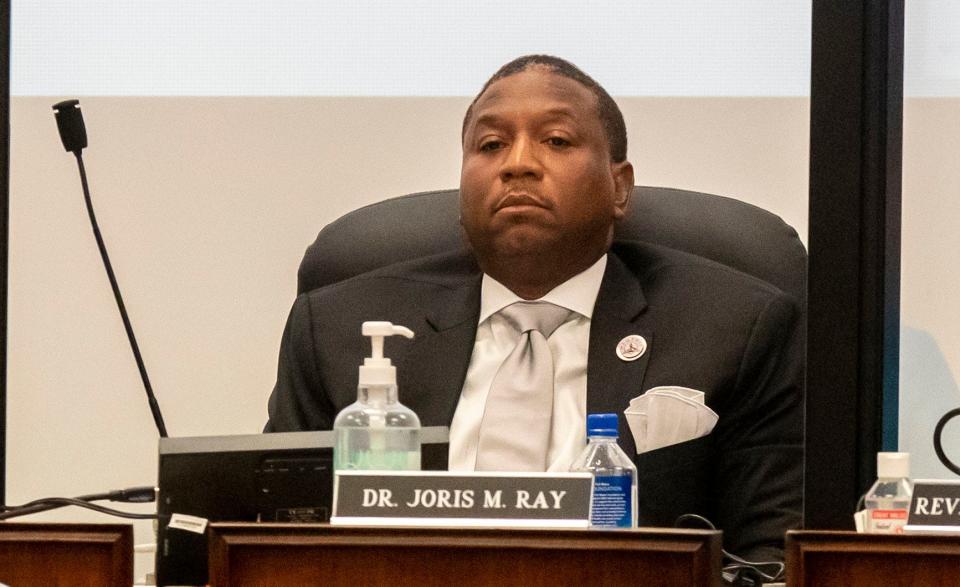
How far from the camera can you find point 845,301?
1.25m

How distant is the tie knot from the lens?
2.00m

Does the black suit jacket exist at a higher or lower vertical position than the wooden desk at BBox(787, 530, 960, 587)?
higher

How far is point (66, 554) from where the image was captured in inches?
42.8

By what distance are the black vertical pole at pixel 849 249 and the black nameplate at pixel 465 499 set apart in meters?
0.34

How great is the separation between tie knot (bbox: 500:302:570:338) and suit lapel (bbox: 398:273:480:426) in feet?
0.18

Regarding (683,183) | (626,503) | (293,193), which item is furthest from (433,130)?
(626,503)

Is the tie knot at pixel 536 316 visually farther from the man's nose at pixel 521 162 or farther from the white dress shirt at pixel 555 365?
the man's nose at pixel 521 162

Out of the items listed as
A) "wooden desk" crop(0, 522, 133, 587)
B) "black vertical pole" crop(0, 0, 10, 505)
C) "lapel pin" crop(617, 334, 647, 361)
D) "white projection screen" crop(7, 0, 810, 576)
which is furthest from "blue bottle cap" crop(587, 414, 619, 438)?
"white projection screen" crop(7, 0, 810, 576)

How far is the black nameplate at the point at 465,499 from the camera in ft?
3.24

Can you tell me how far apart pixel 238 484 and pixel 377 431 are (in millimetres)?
140

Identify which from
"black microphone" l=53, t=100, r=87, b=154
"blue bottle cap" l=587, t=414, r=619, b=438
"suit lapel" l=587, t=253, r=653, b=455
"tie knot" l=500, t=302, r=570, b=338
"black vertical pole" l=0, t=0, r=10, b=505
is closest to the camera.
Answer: "blue bottle cap" l=587, t=414, r=619, b=438

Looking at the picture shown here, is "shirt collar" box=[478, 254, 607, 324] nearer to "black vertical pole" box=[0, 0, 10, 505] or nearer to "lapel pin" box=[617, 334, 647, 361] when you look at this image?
"lapel pin" box=[617, 334, 647, 361]

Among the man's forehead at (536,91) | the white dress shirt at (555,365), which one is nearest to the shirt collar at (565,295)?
the white dress shirt at (555,365)

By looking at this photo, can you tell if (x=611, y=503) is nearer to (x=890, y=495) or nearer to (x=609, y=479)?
(x=609, y=479)
